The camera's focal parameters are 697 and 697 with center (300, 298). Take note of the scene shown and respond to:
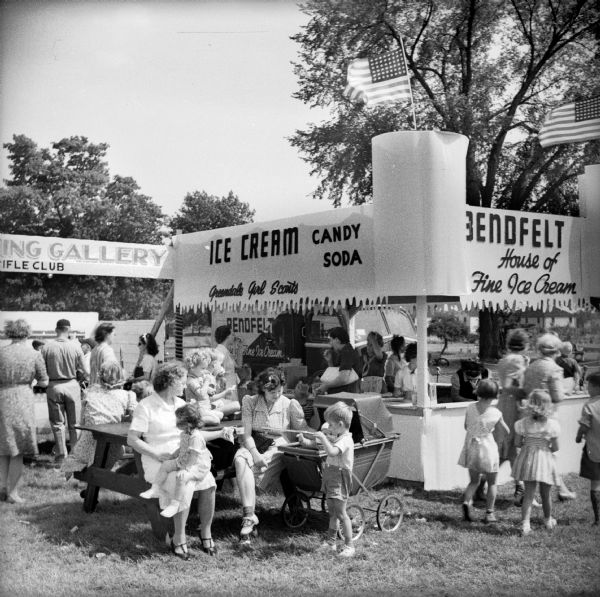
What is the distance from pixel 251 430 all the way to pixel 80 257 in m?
7.55

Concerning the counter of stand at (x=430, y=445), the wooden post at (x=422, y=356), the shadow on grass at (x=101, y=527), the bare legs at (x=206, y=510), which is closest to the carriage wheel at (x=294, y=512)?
the bare legs at (x=206, y=510)

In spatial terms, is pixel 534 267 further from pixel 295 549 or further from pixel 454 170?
pixel 295 549

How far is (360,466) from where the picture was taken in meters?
5.66

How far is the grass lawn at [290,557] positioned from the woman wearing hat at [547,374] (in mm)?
1082

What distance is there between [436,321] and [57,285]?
21.6 meters

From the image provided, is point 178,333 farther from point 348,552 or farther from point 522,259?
point 348,552

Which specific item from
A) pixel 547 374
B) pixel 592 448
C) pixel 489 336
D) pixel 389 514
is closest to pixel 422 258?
pixel 547 374

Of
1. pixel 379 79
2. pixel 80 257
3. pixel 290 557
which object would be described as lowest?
pixel 290 557

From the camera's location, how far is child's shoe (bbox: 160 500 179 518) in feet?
16.3

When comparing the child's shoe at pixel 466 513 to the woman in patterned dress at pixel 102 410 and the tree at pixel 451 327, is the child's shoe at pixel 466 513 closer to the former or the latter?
the woman in patterned dress at pixel 102 410

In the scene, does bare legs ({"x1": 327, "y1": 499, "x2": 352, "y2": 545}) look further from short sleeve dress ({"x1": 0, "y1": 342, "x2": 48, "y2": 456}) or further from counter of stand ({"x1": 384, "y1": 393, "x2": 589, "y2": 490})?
short sleeve dress ({"x1": 0, "y1": 342, "x2": 48, "y2": 456})

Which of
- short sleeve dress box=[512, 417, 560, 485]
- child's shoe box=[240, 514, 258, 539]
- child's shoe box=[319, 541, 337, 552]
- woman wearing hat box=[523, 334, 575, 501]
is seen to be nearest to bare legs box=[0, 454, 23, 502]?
child's shoe box=[240, 514, 258, 539]

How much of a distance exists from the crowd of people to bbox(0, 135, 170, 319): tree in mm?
28793

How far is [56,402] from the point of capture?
28.8ft
